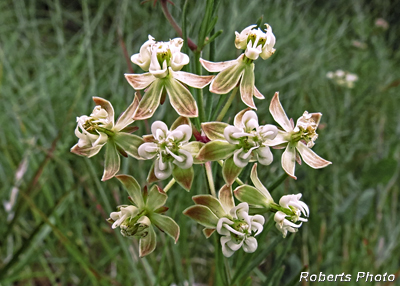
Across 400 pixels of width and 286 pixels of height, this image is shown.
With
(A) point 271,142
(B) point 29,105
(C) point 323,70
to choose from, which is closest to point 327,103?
(C) point 323,70

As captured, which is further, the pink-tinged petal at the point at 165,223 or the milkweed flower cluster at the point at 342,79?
the milkweed flower cluster at the point at 342,79

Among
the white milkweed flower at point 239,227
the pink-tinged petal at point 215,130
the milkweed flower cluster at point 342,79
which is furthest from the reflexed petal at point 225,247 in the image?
the milkweed flower cluster at point 342,79

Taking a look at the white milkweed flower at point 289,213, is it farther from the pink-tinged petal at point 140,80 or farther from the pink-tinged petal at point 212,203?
the pink-tinged petal at point 140,80

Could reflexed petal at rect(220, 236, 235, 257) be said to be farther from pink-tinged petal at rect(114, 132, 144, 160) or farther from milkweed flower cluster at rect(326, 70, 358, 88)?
milkweed flower cluster at rect(326, 70, 358, 88)

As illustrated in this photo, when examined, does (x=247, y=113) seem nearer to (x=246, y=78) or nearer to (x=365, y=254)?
(x=246, y=78)

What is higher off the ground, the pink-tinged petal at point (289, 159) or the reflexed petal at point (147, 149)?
the reflexed petal at point (147, 149)

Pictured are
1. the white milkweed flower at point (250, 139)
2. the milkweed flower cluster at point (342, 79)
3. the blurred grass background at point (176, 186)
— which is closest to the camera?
the white milkweed flower at point (250, 139)

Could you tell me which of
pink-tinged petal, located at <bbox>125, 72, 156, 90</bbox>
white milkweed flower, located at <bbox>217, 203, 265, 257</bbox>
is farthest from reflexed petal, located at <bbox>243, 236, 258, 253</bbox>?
pink-tinged petal, located at <bbox>125, 72, 156, 90</bbox>

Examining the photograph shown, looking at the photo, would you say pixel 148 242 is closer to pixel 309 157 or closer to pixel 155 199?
pixel 155 199
